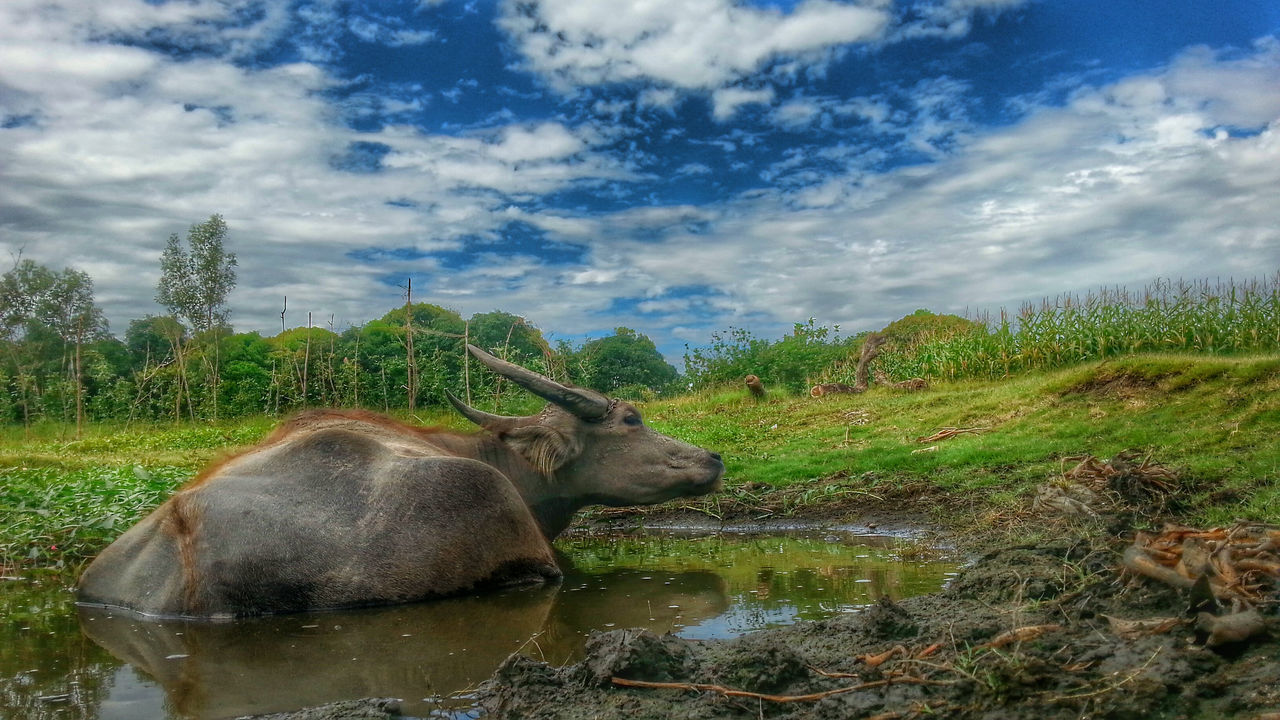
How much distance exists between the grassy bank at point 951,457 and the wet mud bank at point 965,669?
2743mm

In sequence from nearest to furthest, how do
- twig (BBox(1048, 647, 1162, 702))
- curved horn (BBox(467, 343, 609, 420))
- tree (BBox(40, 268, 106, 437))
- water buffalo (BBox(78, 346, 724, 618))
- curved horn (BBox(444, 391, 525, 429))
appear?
twig (BBox(1048, 647, 1162, 702)), water buffalo (BBox(78, 346, 724, 618)), curved horn (BBox(467, 343, 609, 420)), curved horn (BBox(444, 391, 525, 429)), tree (BBox(40, 268, 106, 437))

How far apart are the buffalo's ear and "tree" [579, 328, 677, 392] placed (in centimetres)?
2297

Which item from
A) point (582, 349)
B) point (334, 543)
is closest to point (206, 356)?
point (582, 349)

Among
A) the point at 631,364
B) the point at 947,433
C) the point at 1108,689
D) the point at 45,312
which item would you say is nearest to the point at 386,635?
the point at 1108,689

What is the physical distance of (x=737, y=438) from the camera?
15.3 m

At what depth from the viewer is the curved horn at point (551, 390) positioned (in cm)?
709

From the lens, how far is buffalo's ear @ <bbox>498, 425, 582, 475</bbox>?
7.43 metres

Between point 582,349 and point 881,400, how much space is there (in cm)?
1124

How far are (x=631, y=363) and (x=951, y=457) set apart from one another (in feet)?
80.5

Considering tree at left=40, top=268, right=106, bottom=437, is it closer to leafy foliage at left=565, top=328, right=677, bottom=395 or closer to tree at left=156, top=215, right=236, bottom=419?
tree at left=156, top=215, right=236, bottom=419

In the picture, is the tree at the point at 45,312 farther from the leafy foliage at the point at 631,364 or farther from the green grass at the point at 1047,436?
the green grass at the point at 1047,436

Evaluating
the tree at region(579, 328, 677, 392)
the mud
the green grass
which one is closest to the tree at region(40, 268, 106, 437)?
the tree at region(579, 328, 677, 392)

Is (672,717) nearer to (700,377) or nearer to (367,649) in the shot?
(367,649)

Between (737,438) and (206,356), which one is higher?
(206,356)
